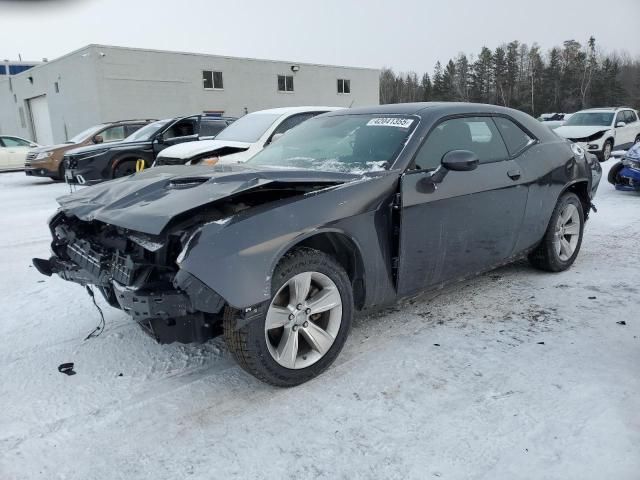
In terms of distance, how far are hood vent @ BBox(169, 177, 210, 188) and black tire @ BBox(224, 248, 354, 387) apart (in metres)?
0.69

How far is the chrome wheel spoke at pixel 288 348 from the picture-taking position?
273 cm

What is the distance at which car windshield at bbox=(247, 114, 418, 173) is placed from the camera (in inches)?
132

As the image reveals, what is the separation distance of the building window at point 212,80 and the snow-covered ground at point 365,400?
93.0 feet

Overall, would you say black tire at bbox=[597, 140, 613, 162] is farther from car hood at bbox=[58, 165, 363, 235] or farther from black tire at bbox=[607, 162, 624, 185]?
car hood at bbox=[58, 165, 363, 235]

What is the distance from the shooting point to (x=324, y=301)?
9.37 feet

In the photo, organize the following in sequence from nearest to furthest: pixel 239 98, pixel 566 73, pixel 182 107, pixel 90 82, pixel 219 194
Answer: pixel 219 194
pixel 90 82
pixel 182 107
pixel 239 98
pixel 566 73

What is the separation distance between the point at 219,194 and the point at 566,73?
72041 millimetres

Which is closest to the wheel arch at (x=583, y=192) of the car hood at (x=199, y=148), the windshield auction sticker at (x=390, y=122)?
the windshield auction sticker at (x=390, y=122)

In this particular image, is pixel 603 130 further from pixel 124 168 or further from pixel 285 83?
pixel 285 83

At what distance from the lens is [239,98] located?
104 feet

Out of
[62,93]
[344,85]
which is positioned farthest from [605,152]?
[62,93]

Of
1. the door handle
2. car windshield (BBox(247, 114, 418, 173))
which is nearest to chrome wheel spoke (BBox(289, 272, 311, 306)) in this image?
car windshield (BBox(247, 114, 418, 173))

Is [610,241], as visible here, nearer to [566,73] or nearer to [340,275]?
[340,275]

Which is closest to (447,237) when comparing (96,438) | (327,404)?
(327,404)
